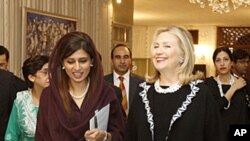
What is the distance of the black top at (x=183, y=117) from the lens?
221 centimetres

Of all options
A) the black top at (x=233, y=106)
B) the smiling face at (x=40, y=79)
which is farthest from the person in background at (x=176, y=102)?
the black top at (x=233, y=106)

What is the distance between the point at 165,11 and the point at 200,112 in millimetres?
9708

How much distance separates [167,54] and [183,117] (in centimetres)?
31

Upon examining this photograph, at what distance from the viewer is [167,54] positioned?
223 cm

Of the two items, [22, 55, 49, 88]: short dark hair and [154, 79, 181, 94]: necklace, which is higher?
[22, 55, 49, 88]: short dark hair

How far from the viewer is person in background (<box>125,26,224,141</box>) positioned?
7.27 feet

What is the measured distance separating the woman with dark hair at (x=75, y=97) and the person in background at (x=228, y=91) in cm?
176

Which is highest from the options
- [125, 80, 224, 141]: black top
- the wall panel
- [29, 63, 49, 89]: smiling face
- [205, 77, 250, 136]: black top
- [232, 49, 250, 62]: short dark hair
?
the wall panel

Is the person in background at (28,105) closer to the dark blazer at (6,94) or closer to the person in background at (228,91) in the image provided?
the dark blazer at (6,94)

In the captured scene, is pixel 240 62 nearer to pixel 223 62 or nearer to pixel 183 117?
pixel 223 62

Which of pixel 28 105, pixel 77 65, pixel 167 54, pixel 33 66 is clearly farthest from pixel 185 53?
pixel 33 66

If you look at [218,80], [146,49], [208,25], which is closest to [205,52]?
[208,25]

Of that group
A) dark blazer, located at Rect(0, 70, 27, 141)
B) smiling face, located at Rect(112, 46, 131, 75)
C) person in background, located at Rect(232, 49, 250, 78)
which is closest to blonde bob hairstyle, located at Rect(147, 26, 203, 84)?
dark blazer, located at Rect(0, 70, 27, 141)

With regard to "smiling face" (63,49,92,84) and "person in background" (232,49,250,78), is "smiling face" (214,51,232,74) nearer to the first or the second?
"person in background" (232,49,250,78)
